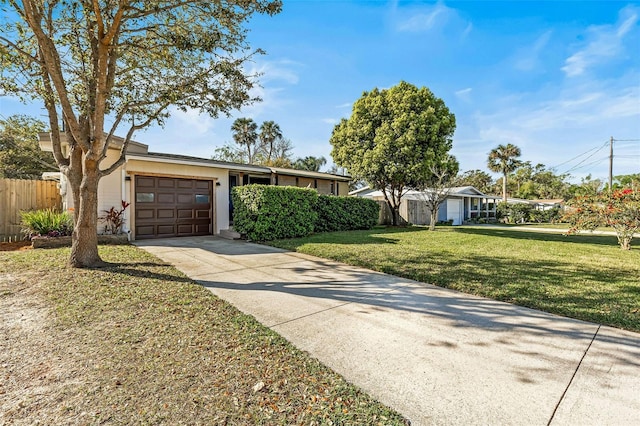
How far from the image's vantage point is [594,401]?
2068 mm

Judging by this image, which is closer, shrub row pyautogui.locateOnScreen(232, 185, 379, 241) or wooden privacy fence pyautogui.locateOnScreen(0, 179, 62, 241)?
wooden privacy fence pyautogui.locateOnScreen(0, 179, 62, 241)

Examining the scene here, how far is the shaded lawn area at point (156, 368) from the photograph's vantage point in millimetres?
1897

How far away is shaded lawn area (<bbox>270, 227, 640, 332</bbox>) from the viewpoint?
400cm

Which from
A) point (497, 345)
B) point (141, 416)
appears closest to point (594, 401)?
point (497, 345)

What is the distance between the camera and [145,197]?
1018 centimetres

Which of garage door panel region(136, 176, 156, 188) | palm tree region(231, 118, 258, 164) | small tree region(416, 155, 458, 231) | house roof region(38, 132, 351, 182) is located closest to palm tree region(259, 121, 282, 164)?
palm tree region(231, 118, 258, 164)

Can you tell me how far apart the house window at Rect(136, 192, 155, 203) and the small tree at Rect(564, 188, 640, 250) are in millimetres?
14377

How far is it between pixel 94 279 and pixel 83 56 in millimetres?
5058

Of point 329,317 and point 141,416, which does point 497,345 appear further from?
point 141,416

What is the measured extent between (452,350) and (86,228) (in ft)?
21.2

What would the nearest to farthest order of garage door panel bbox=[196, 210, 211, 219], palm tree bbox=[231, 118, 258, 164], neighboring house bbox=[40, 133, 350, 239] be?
neighboring house bbox=[40, 133, 350, 239] → garage door panel bbox=[196, 210, 211, 219] → palm tree bbox=[231, 118, 258, 164]

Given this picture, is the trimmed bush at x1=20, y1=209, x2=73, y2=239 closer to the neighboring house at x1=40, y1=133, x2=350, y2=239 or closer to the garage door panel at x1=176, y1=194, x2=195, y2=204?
the neighboring house at x1=40, y1=133, x2=350, y2=239

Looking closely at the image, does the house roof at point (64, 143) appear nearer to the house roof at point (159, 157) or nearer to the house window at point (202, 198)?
the house roof at point (159, 157)

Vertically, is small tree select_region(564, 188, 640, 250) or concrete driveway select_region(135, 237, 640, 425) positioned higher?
small tree select_region(564, 188, 640, 250)
